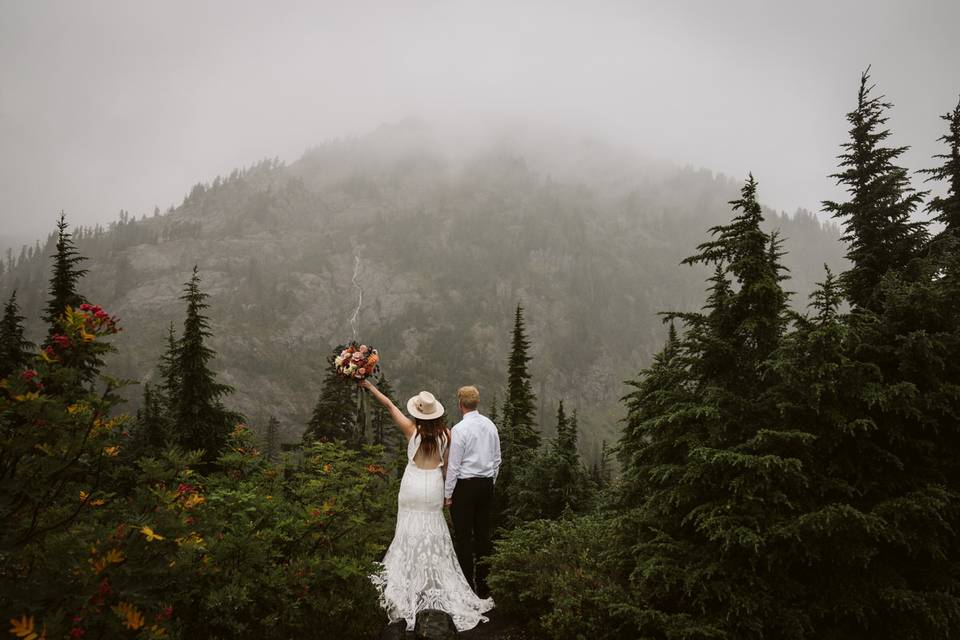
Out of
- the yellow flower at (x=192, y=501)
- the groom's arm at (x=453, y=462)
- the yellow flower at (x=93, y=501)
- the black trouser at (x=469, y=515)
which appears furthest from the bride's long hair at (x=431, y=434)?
the yellow flower at (x=93, y=501)

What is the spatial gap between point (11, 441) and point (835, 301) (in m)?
8.70

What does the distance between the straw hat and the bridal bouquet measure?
0.83 meters

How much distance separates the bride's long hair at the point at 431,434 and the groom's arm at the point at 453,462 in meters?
0.23

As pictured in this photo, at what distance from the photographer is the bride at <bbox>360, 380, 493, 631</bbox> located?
7117 mm

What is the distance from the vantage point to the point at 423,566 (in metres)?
7.32

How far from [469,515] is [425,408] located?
5.84 ft

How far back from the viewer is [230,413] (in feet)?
97.3

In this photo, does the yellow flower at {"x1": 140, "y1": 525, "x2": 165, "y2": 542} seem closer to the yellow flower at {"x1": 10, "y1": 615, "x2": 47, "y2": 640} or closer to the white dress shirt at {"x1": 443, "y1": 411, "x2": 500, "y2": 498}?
the yellow flower at {"x1": 10, "y1": 615, "x2": 47, "y2": 640}

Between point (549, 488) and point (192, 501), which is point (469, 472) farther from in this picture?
point (549, 488)

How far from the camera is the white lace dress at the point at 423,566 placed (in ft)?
23.1

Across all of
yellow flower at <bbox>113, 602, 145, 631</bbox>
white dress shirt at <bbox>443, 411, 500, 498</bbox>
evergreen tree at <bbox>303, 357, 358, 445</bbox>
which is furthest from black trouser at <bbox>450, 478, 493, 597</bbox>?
evergreen tree at <bbox>303, 357, 358, 445</bbox>

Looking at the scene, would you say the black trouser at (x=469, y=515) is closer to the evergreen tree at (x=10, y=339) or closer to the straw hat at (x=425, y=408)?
the straw hat at (x=425, y=408)

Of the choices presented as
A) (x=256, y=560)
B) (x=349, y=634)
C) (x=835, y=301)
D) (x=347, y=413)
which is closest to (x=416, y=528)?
(x=349, y=634)

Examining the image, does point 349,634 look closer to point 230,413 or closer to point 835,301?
point 835,301
